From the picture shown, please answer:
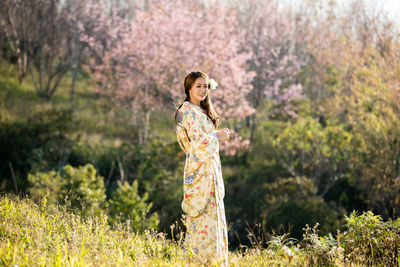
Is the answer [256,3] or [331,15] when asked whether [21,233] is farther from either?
[331,15]

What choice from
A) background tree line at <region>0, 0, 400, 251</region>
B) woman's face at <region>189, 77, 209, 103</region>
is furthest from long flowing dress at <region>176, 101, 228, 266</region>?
background tree line at <region>0, 0, 400, 251</region>

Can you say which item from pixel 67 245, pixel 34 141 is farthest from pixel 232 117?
pixel 67 245

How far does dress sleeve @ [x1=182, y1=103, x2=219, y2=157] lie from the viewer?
3051 mm

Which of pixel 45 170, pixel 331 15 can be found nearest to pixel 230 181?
pixel 45 170

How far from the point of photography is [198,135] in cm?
309

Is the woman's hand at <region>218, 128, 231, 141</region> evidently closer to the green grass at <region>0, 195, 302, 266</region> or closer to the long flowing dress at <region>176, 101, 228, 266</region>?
the long flowing dress at <region>176, 101, 228, 266</region>

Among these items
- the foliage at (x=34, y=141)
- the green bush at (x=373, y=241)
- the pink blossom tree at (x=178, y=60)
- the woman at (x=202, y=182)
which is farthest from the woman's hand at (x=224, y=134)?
the foliage at (x=34, y=141)

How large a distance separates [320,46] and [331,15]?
4.02ft

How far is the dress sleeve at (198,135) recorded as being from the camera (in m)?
3.05

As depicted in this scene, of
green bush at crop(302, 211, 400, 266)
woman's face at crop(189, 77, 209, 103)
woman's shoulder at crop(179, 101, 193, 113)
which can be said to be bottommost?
green bush at crop(302, 211, 400, 266)

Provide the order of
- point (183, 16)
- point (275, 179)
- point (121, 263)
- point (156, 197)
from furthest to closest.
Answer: point (183, 16) < point (275, 179) < point (156, 197) < point (121, 263)

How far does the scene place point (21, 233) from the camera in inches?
106

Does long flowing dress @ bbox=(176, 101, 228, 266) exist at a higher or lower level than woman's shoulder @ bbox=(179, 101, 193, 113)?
lower

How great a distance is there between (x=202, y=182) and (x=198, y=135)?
371 mm
